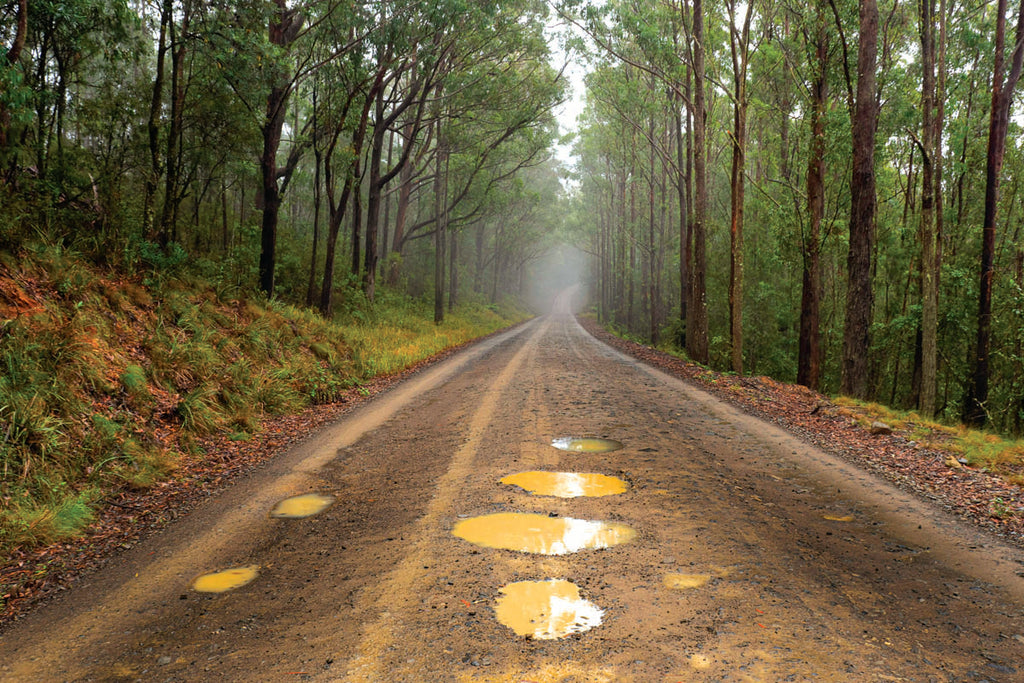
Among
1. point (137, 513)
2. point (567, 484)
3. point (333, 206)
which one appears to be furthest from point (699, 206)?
point (137, 513)

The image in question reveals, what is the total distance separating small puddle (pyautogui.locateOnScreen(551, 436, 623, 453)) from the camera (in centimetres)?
564

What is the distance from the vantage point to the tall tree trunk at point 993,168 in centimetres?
1080

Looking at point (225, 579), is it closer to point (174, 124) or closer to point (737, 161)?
point (174, 124)

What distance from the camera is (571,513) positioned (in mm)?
3893

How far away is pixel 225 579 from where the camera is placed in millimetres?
3148

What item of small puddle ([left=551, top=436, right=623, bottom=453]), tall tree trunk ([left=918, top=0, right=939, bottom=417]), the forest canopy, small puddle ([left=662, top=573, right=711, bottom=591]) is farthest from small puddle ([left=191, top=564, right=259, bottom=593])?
tall tree trunk ([left=918, top=0, right=939, bottom=417])

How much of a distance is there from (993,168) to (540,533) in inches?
532

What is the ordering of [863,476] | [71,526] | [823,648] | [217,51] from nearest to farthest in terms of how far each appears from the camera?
[823,648] < [71,526] < [863,476] < [217,51]

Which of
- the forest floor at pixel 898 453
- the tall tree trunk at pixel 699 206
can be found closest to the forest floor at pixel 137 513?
the forest floor at pixel 898 453

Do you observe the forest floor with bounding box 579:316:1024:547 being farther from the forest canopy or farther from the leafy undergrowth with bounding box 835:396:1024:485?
the forest canopy

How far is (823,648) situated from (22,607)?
4166 mm

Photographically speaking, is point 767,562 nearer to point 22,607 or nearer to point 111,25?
point 22,607

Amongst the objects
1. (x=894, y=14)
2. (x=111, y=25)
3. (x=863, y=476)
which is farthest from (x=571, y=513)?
(x=894, y=14)

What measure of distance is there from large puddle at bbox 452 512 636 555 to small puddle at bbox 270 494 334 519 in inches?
51.1
